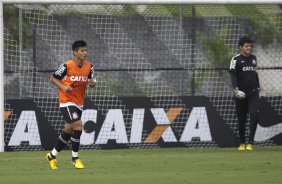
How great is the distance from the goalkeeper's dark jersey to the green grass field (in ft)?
4.15

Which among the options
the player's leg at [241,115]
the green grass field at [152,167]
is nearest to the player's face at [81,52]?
the green grass field at [152,167]

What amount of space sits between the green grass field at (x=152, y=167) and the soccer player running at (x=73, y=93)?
1.21 ft

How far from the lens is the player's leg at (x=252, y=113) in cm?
1630

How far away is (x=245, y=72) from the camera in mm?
16562

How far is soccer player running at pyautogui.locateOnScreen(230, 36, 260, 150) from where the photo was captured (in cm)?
1634

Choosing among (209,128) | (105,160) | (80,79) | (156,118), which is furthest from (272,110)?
(80,79)

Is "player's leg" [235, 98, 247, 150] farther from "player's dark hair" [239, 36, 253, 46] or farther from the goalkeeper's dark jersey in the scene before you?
"player's dark hair" [239, 36, 253, 46]

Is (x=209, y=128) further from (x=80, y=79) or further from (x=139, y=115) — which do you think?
(x=80, y=79)

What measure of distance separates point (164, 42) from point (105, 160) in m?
4.94

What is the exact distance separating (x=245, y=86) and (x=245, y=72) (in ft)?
0.91

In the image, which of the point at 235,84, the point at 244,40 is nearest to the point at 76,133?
the point at 235,84

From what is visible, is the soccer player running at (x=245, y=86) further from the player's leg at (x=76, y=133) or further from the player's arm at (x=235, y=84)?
the player's leg at (x=76, y=133)

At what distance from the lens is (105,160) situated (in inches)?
555

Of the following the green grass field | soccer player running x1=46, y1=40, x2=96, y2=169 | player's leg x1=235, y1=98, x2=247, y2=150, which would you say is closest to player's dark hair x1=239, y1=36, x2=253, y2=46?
player's leg x1=235, y1=98, x2=247, y2=150
